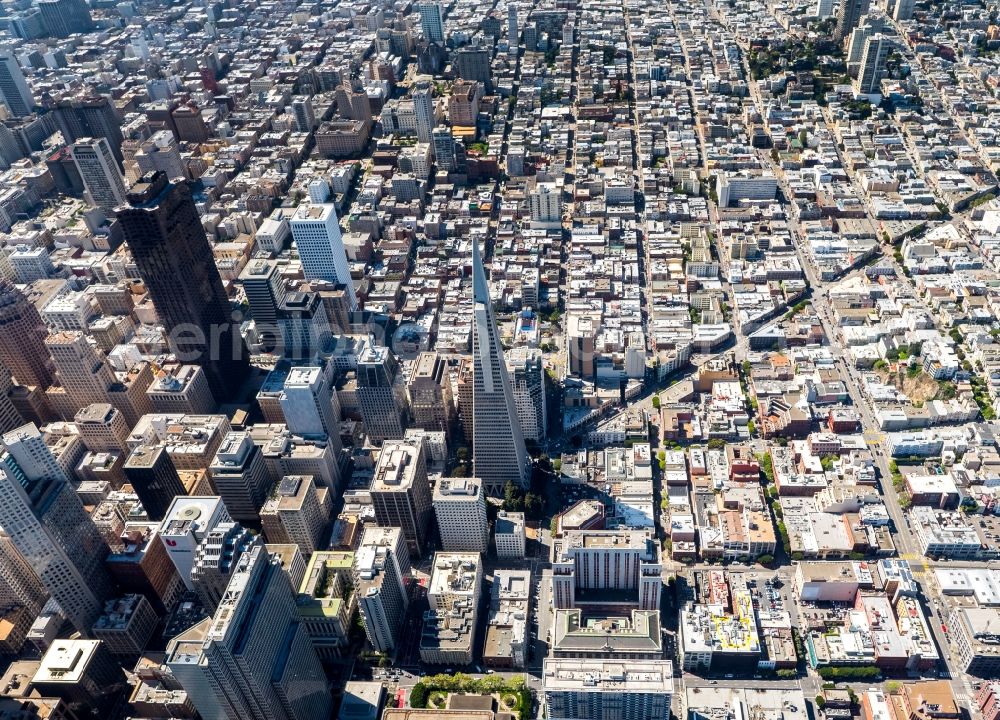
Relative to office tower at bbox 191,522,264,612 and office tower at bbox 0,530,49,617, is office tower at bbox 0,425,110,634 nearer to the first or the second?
office tower at bbox 0,530,49,617

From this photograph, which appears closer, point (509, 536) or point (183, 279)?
point (509, 536)

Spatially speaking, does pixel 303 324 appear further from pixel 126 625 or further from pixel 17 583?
pixel 17 583

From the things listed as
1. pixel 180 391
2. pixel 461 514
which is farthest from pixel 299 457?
pixel 180 391

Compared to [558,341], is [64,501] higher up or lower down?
higher up

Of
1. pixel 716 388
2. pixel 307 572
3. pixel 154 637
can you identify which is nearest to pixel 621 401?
pixel 716 388

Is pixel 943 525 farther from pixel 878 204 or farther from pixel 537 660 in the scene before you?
pixel 878 204

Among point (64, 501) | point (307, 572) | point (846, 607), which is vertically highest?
point (64, 501)

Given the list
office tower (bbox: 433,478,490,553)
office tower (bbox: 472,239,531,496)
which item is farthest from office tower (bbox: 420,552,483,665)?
office tower (bbox: 472,239,531,496)
